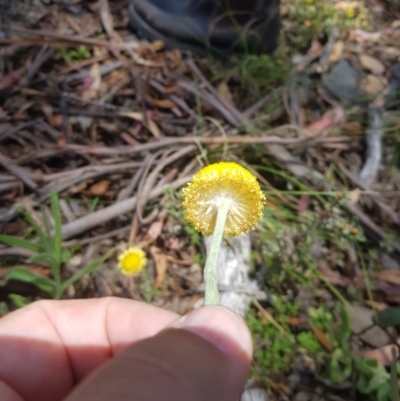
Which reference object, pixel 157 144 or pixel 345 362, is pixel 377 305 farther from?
pixel 157 144

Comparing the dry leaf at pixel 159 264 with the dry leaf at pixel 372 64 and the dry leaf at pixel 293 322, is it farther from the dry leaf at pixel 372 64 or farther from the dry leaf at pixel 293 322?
the dry leaf at pixel 372 64

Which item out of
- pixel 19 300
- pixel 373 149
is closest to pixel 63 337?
pixel 19 300

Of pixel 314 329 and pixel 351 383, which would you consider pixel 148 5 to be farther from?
pixel 351 383

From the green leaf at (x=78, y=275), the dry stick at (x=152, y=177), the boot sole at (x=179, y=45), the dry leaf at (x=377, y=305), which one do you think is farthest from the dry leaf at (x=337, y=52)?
the green leaf at (x=78, y=275)

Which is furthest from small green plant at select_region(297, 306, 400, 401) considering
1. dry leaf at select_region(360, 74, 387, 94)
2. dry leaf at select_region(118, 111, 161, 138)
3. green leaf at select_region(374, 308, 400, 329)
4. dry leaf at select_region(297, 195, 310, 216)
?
dry leaf at select_region(360, 74, 387, 94)

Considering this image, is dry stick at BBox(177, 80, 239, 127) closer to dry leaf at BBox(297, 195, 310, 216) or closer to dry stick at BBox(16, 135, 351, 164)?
dry stick at BBox(16, 135, 351, 164)

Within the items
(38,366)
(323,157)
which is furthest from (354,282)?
(38,366)

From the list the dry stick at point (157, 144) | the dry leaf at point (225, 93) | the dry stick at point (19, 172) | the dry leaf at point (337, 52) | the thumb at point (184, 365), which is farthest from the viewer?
the dry leaf at point (337, 52)
